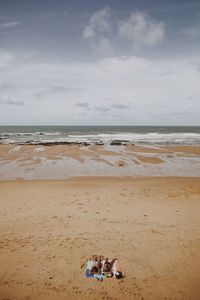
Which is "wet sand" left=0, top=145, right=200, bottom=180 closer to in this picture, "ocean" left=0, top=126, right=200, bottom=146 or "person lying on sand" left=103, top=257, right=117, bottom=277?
"person lying on sand" left=103, top=257, right=117, bottom=277

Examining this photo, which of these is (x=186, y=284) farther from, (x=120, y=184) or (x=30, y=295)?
(x=120, y=184)

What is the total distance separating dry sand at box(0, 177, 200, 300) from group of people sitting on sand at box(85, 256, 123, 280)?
0.49ft

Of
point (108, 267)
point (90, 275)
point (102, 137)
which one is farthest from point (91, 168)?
point (102, 137)

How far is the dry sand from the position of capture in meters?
5.14

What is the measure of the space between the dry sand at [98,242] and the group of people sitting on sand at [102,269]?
0.15 m

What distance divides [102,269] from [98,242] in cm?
130

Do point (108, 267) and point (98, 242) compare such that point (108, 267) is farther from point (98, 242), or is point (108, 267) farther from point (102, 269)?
point (98, 242)

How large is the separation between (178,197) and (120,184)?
12.3 feet

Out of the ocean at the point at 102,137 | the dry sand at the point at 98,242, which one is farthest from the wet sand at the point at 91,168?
→ the ocean at the point at 102,137

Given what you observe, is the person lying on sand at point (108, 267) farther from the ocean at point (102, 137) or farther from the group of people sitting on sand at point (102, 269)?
the ocean at point (102, 137)

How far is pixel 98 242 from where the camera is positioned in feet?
22.4

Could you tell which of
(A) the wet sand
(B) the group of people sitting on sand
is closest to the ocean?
(A) the wet sand

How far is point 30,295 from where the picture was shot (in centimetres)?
495

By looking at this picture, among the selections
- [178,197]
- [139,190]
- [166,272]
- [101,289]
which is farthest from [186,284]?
[139,190]
